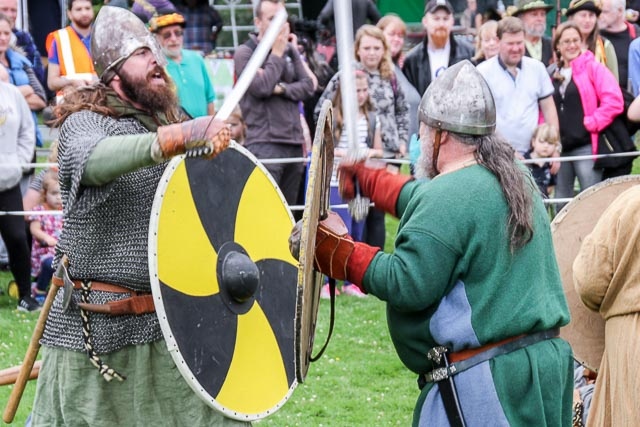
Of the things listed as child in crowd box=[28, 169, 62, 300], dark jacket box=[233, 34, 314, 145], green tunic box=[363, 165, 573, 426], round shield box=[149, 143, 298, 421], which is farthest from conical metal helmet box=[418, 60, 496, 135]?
child in crowd box=[28, 169, 62, 300]

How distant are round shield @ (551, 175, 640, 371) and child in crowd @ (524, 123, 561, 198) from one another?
406 cm

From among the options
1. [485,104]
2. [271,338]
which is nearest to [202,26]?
[271,338]

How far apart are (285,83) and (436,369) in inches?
218

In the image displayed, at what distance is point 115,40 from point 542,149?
17.6 feet

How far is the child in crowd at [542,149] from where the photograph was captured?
9141 millimetres

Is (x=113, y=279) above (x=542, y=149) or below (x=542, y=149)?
above

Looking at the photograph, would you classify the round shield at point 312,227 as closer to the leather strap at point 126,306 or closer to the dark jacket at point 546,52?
the leather strap at point 126,306

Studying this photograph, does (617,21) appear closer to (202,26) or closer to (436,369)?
(202,26)

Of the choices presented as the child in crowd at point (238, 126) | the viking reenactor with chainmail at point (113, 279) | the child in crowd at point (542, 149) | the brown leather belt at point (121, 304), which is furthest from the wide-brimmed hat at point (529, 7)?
the brown leather belt at point (121, 304)

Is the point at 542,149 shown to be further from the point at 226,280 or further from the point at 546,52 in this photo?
the point at 226,280

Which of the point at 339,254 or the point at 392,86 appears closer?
the point at 339,254

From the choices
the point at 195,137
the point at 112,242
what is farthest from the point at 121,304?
the point at 195,137

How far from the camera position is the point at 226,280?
4457 millimetres

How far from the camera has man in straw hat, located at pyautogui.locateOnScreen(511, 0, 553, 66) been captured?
1052cm
